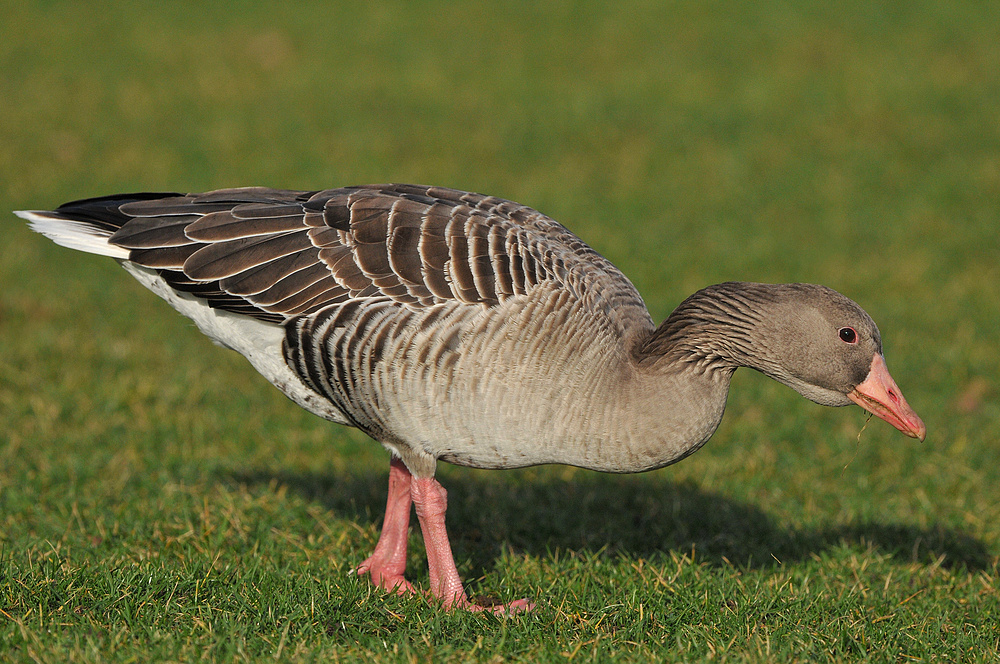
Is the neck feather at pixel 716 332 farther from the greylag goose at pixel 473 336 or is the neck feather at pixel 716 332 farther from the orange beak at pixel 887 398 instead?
the orange beak at pixel 887 398

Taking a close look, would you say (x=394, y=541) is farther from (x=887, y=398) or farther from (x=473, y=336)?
(x=887, y=398)

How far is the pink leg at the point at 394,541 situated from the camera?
5341 millimetres

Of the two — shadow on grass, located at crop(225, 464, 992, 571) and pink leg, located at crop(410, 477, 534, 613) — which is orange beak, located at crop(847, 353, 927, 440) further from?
pink leg, located at crop(410, 477, 534, 613)

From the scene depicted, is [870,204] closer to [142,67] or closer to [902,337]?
[902,337]

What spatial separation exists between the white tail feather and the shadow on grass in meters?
2.14

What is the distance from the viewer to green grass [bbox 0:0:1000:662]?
15.8ft

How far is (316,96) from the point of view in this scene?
17.5 metres

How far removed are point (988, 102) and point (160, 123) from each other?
13.5 m

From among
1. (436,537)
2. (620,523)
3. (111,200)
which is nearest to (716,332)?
(436,537)

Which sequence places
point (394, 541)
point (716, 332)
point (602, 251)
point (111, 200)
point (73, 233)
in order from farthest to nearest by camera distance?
point (602, 251) < point (111, 200) < point (394, 541) < point (73, 233) < point (716, 332)

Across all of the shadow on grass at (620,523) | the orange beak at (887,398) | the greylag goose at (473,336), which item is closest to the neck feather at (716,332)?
the greylag goose at (473,336)

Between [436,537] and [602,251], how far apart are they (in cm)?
750

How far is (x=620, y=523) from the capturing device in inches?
251

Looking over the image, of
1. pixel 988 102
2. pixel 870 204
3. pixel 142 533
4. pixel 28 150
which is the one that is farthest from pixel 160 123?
pixel 988 102
